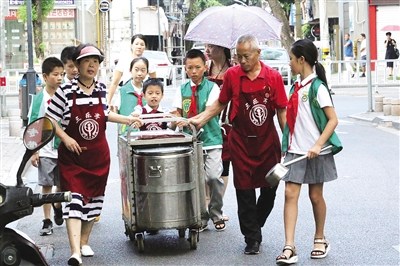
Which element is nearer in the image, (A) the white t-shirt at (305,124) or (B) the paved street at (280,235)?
(A) the white t-shirt at (305,124)

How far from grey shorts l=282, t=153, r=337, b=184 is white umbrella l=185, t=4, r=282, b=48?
239 centimetres

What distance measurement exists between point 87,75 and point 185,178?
1170mm

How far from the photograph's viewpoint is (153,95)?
29.8ft

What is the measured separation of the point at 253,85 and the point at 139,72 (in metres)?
2.03

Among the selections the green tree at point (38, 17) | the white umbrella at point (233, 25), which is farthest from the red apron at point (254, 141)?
the green tree at point (38, 17)

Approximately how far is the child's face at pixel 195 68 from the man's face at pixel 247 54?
97 centimetres

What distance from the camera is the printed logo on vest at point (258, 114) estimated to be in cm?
797

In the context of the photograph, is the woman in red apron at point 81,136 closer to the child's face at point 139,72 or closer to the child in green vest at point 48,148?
the child in green vest at point 48,148

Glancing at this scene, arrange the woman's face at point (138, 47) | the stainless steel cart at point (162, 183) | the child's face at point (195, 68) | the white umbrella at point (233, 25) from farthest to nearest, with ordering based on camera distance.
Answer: the woman's face at point (138, 47)
the white umbrella at point (233, 25)
the child's face at point (195, 68)
the stainless steel cart at point (162, 183)

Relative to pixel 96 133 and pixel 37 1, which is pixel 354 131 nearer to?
pixel 96 133

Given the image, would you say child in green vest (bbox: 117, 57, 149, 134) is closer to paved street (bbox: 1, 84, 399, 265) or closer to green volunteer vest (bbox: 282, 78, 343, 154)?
paved street (bbox: 1, 84, 399, 265)

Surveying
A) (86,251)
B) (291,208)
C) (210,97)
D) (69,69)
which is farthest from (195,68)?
(86,251)

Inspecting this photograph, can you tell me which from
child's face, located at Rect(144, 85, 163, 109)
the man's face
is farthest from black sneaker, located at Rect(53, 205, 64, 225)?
the man's face

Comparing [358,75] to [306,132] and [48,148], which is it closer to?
[48,148]
